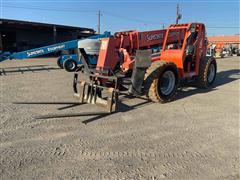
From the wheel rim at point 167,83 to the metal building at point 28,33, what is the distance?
28.5m

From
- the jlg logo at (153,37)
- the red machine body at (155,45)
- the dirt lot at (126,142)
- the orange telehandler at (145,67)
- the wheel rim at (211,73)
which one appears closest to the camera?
the dirt lot at (126,142)

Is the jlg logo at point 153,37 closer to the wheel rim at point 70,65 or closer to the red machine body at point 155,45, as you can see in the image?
the red machine body at point 155,45

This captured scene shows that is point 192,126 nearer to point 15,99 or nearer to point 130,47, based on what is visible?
point 130,47

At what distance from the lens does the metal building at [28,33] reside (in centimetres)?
3172

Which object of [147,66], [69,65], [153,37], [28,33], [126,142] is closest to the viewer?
[126,142]

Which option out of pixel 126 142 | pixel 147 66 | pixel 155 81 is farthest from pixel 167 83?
pixel 126 142

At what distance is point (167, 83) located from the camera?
6.84 metres

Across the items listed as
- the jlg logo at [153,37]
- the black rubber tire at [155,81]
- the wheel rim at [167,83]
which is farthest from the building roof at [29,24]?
the black rubber tire at [155,81]

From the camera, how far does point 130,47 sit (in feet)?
24.9

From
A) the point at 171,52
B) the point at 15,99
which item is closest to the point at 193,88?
the point at 171,52

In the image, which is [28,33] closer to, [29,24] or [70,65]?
[29,24]

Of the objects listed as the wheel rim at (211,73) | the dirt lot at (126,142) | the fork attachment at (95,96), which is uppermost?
the wheel rim at (211,73)

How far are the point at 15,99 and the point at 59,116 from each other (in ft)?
7.70

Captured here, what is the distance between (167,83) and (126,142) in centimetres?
320
